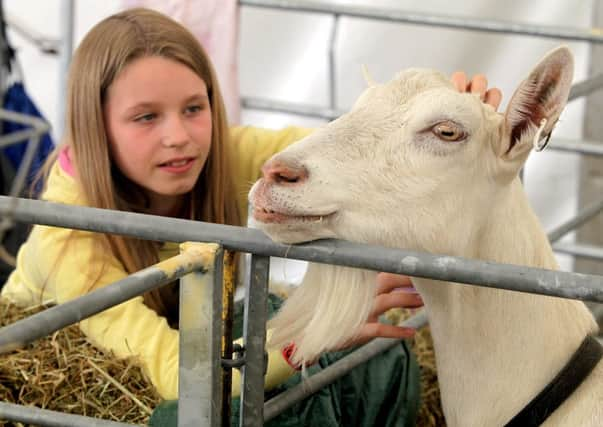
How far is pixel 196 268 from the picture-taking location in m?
1.21

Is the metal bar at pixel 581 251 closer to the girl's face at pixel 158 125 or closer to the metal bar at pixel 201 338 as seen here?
the girl's face at pixel 158 125

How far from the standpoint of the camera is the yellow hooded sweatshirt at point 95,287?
1635 millimetres

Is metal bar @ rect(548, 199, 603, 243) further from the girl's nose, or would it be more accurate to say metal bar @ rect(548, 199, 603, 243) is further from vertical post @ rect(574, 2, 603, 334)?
the girl's nose

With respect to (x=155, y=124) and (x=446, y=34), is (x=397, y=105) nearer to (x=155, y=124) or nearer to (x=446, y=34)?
(x=155, y=124)

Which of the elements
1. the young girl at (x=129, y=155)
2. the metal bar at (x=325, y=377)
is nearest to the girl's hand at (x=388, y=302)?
the metal bar at (x=325, y=377)

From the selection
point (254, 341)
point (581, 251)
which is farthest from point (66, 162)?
point (581, 251)

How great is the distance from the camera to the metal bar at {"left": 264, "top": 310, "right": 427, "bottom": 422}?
4.91ft

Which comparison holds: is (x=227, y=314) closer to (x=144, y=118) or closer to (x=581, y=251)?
(x=144, y=118)

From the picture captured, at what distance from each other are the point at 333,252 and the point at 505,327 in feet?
1.14

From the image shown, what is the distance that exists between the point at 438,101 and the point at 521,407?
45 cm

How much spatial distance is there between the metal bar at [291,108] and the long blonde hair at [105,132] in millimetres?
920

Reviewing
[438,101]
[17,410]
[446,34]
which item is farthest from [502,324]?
[446,34]

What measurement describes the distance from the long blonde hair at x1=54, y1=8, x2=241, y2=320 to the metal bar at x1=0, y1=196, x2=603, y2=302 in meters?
0.63

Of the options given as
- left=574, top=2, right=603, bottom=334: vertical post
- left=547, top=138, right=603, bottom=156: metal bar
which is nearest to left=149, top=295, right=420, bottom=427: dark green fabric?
left=547, top=138, right=603, bottom=156: metal bar
